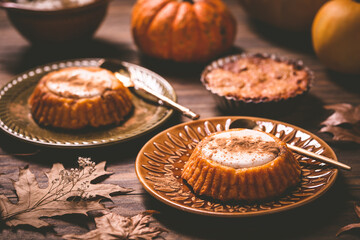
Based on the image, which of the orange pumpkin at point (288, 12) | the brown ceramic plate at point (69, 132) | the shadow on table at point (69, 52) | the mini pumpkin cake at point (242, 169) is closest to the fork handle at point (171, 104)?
the brown ceramic plate at point (69, 132)

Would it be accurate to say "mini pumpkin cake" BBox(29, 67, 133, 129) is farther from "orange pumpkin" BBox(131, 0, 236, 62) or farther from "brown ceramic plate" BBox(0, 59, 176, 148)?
"orange pumpkin" BBox(131, 0, 236, 62)

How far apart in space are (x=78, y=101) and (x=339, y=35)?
1.47m

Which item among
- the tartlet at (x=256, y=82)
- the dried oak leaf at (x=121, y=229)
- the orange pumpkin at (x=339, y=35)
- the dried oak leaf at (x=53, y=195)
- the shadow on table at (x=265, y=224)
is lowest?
the shadow on table at (x=265, y=224)

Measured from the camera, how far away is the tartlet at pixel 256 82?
2.11 meters

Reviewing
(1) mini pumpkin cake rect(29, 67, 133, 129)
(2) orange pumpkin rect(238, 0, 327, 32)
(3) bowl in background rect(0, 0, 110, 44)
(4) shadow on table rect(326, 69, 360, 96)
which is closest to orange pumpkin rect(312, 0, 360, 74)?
(4) shadow on table rect(326, 69, 360, 96)

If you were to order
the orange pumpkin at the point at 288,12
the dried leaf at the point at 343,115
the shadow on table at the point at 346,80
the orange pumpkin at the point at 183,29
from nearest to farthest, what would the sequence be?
the dried leaf at the point at 343,115 < the shadow on table at the point at 346,80 < the orange pumpkin at the point at 183,29 < the orange pumpkin at the point at 288,12

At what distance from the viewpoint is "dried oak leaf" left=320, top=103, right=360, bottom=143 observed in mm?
2016

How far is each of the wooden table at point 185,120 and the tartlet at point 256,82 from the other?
138mm

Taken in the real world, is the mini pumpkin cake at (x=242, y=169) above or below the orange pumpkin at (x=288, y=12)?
below

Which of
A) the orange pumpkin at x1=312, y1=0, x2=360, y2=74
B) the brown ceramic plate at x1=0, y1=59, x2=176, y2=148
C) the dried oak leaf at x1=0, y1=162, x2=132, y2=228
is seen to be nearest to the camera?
the dried oak leaf at x1=0, y1=162, x2=132, y2=228

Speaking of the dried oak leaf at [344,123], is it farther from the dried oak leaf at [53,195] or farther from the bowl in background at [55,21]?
the bowl in background at [55,21]

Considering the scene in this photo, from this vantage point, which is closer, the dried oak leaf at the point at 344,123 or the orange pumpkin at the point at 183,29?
the dried oak leaf at the point at 344,123

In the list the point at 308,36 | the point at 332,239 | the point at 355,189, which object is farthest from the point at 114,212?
the point at 308,36

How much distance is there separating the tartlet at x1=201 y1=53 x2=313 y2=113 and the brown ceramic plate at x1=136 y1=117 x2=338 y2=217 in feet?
0.63
